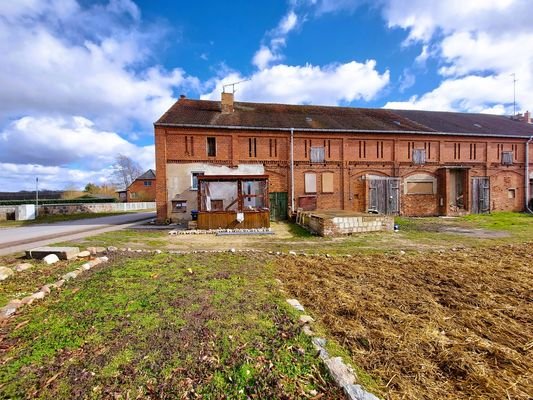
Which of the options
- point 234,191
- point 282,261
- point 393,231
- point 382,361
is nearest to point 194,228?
point 234,191

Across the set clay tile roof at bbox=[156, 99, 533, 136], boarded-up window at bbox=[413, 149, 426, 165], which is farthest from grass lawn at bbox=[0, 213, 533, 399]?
boarded-up window at bbox=[413, 149, 426, 165]

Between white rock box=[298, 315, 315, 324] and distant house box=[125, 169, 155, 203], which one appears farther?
distant house box=[125, 169, 155, 203]

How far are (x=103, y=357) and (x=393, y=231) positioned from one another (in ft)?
40.5

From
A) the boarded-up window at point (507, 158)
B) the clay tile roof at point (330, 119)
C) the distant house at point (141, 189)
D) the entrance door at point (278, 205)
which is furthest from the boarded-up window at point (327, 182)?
the distant house at point (141, 189)

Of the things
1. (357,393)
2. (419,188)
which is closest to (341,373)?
(357,393)

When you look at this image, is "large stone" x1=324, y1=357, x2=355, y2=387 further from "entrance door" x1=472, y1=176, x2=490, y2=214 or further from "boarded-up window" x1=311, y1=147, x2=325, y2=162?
"entrance door" x1=472, y1=176, x2=490, y2=214

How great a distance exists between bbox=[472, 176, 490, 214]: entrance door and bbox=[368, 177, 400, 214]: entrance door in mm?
6396

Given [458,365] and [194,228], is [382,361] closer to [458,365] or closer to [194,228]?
[458,365]

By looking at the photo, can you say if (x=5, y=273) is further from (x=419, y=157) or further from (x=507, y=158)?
(x=507, y=158)

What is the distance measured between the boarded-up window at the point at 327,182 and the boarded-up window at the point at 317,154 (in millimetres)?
1122

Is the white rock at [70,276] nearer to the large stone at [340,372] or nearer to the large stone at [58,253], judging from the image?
the large stone at [58,253]

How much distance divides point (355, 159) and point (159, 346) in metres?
18.8

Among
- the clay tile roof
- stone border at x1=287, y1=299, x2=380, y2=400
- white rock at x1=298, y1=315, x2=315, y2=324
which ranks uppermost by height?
the clay tile roof

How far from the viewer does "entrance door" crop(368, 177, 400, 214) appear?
1930 cm
